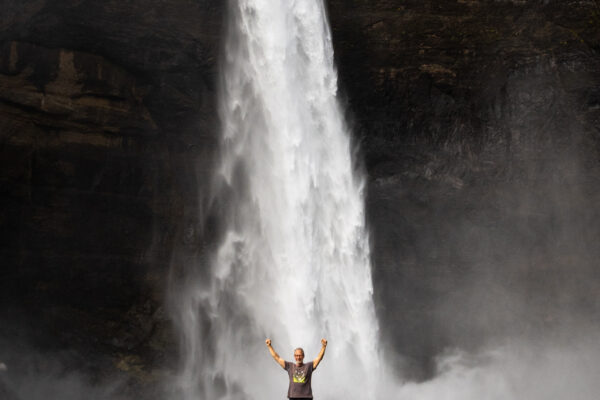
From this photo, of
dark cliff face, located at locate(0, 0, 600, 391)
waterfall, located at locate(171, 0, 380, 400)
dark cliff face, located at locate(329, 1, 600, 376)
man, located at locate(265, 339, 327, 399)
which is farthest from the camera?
dark cliff face, located at locate(329, 1, 600, 376)

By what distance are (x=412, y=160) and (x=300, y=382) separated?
13294 mm

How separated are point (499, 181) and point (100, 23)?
1199 centimetres

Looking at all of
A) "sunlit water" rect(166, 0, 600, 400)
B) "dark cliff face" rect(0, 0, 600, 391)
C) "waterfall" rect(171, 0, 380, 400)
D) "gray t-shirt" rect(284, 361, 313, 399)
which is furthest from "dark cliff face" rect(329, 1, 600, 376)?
"gray t-shirt" rect(284, 361, 313, 399)

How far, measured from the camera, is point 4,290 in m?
15.7

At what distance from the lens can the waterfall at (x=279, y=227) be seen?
1612 centimetres

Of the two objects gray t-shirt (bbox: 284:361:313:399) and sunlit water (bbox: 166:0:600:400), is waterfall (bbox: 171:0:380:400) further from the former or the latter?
gray t-shirt (bbox: 284:361:313:399)

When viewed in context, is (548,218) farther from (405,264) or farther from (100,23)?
(100,23)

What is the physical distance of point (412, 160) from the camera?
774 inches

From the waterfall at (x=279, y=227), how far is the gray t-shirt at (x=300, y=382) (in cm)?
831

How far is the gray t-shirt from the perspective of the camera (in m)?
7.15

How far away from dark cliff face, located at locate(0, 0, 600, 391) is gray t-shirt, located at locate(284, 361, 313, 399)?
10.4 metres

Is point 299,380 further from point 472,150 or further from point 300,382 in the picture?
point 472,150

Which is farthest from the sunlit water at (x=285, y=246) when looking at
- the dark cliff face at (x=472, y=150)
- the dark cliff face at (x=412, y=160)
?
the dark cliff face at (x=472, y=150)

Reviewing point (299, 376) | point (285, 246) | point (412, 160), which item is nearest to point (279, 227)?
point (285, 246)
